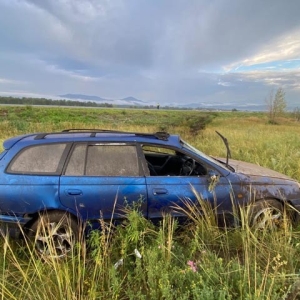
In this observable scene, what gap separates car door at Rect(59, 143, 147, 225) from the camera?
3014 mm

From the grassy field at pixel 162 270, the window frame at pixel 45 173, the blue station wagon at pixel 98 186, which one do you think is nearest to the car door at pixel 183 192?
the blue station wagon at pixel 98 186

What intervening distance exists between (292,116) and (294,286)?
6781 centimetres

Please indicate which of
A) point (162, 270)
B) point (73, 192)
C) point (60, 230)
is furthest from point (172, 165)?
point (162, 270)

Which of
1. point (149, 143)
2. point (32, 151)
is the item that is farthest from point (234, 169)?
point (32, 151)

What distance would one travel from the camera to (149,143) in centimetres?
339

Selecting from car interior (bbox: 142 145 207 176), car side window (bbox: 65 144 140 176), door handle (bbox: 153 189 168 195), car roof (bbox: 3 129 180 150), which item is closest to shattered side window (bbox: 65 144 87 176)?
car side window (bbox: 65 144 140 176)

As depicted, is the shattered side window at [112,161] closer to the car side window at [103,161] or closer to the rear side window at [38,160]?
the car side window at [103,161]

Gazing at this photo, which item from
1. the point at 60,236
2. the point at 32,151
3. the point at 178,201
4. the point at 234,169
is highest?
the point at 32,151

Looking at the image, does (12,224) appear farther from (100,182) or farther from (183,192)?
(183,192)

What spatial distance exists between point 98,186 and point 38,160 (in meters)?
0.90

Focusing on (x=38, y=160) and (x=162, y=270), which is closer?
(x=162, y=270)

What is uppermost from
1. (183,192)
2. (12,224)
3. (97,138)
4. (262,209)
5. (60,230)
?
(97,138)

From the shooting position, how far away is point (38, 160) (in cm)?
313

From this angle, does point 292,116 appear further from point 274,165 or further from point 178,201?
point 178,201
